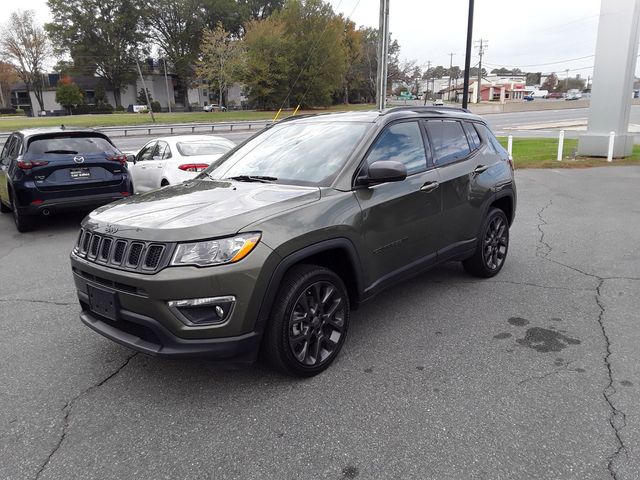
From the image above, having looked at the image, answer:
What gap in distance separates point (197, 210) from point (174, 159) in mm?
6021

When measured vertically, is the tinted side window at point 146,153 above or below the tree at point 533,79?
below

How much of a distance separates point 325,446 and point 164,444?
34.8 inches

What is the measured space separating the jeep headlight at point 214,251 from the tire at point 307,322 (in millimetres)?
397

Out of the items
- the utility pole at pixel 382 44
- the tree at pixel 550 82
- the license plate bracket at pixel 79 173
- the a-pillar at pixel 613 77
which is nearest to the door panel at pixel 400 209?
the license plate bracket at pixel 79 173

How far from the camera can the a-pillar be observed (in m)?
13.8

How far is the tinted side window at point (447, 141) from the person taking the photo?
4.55m

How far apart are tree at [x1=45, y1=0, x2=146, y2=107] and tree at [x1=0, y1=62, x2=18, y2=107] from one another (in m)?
10.8

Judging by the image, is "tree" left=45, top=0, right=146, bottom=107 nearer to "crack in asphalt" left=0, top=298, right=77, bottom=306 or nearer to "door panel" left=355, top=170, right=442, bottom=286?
"crack in asphalt" left=0, top=298, right=77, bottom=306

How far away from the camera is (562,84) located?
138750 millimetres

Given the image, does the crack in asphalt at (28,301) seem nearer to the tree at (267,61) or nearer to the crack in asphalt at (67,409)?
the crack in asphalt at (67,409)

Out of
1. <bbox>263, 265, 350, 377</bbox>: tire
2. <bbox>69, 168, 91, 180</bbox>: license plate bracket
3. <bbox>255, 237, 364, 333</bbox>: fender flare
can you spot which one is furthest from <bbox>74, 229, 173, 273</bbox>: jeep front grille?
<bbox>69, 168, 91, 180</bbox>: license plate bracket

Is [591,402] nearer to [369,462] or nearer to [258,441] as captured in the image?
[369,462]

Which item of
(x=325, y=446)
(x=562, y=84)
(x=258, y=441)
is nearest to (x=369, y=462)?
(x=325, y=446)

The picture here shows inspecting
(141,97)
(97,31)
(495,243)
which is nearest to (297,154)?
(495,243)
